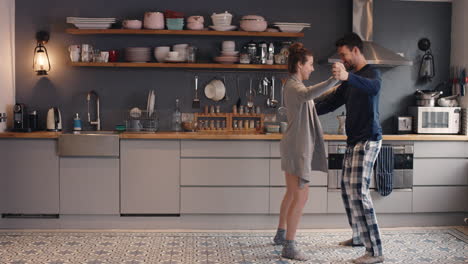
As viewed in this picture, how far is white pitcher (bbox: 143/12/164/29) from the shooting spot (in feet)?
17.0

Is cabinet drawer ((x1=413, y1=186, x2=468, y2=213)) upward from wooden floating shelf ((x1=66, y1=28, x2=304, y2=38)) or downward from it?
downward

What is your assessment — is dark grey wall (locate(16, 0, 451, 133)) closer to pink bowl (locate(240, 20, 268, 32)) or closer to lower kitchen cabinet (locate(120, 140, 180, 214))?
pink bowl (locate(240, 20, 268, 32))

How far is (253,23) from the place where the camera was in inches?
205

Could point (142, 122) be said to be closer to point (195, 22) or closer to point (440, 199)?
point (195, 22)

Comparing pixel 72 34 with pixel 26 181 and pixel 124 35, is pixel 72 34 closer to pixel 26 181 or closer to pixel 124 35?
pixel 124 35

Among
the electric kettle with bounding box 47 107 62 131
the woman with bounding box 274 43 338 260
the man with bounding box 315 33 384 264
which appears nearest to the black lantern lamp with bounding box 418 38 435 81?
the man with bounding box 315 33 384 264

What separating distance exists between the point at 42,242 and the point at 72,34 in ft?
6.71

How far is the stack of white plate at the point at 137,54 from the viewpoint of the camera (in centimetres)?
521

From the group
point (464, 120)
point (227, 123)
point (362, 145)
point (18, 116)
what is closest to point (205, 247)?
point (362, 145)

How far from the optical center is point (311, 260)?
3.95 m

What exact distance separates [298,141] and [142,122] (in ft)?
6.75

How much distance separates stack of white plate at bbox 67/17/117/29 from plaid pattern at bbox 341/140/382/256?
259 centimetres

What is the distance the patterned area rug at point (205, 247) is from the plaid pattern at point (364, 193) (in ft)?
0.75

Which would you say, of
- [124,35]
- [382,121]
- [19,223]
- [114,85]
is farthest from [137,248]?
[382,121]
